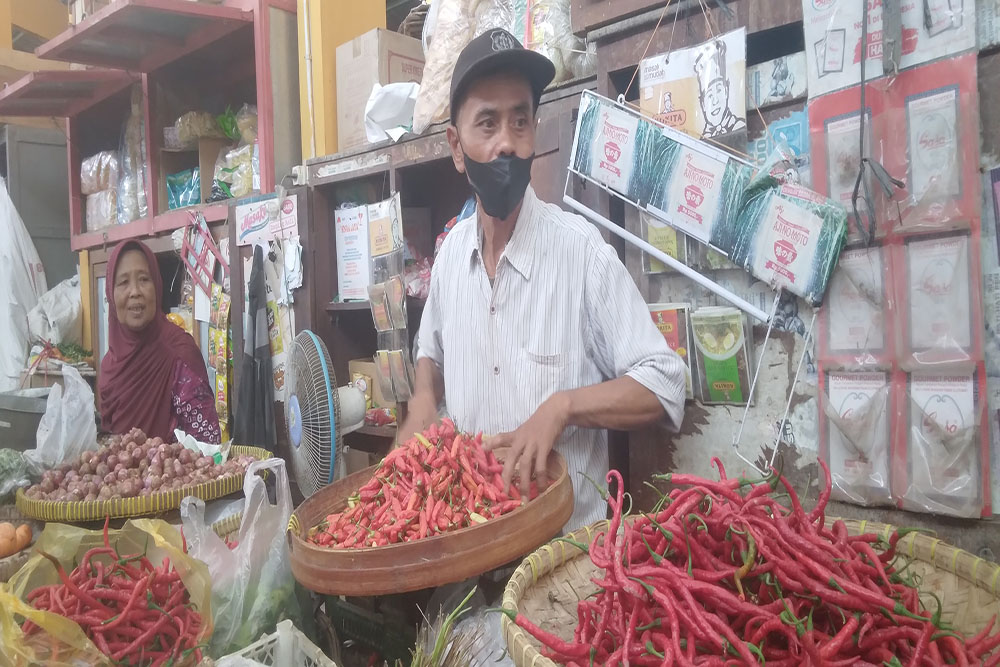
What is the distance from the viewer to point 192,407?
11.7 ft

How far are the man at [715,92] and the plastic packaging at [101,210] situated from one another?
198 inches

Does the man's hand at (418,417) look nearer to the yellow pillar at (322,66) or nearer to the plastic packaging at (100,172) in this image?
the yellow pillar at (322,66)

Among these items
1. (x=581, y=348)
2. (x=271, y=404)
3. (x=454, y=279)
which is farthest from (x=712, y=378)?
(x=271, y=404)

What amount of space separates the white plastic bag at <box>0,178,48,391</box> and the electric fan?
4467 millimetres

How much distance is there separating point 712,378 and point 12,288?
6.25 meters

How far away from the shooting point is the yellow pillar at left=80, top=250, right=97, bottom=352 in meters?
5.57

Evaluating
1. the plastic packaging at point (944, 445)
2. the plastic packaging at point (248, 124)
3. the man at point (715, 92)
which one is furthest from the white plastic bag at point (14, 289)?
the plastic packaging at point (944, 445)

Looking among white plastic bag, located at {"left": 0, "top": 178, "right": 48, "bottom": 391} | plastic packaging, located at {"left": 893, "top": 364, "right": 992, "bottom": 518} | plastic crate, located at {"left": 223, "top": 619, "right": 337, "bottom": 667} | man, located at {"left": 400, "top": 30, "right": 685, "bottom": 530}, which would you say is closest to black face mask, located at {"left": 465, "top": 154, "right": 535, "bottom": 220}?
man, located at {"left": 400, "top": 30, "right": 685, "bottom": 530}

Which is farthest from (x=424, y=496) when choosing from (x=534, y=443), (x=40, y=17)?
(x=40, y=17)

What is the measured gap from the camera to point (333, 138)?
3771mm

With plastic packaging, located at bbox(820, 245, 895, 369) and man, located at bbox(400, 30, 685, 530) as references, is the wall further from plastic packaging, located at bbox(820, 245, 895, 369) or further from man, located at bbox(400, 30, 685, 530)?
man, located at bbox(400, 30, 685, 530)

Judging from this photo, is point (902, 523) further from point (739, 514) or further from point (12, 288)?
point (12, 288)

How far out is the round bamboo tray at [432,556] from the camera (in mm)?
1218

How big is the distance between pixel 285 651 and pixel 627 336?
Result: 44.9 inches
